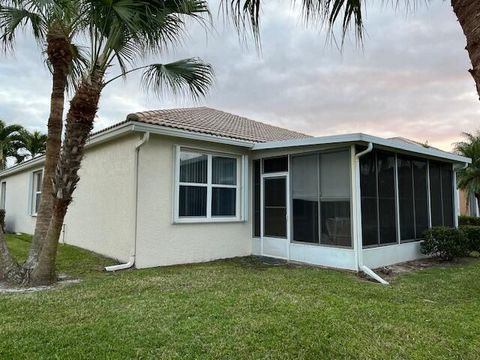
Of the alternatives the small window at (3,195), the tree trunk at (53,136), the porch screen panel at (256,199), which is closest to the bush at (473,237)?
the porch screen panel at (256,199)

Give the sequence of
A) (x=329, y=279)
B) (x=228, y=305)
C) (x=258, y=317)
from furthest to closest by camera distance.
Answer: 1. (x=329, y=279)
2. (x=228, y=305)
3. (x=258, y=317)

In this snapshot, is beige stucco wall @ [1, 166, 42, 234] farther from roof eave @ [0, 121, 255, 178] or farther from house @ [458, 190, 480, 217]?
house @ [458, 190, 480, 217]

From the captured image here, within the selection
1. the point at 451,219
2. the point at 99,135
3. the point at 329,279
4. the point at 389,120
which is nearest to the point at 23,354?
the point at 329,279

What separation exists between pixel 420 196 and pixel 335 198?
3735mm

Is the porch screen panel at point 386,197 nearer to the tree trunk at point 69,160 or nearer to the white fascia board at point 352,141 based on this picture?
the white fascia board at point 352,141

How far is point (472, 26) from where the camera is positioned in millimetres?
1962

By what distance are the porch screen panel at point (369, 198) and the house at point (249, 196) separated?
0.08ft

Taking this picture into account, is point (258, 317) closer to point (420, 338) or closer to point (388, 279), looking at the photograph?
point (420, 338)

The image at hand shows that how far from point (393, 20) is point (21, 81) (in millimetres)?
12650

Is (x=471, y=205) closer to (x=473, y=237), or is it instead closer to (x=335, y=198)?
(x=473, y=237)

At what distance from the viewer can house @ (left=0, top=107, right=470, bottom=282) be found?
8664 millimetres

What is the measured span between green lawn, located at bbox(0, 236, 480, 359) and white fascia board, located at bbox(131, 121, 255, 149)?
3190 mm

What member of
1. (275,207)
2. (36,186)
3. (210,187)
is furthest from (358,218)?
(36,186)

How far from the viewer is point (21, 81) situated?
479 inches
